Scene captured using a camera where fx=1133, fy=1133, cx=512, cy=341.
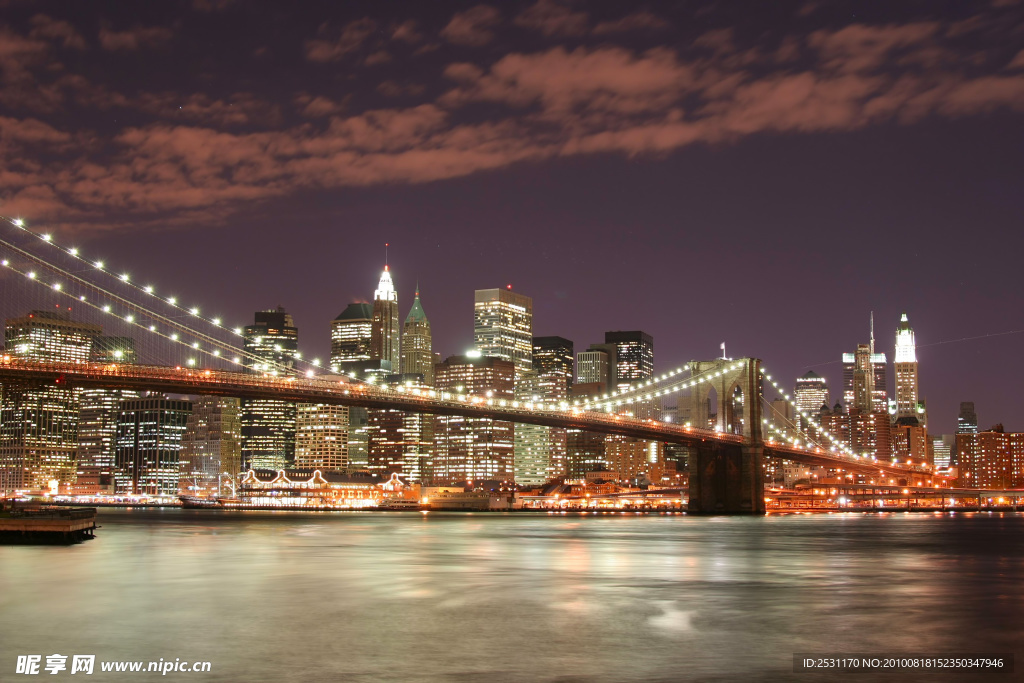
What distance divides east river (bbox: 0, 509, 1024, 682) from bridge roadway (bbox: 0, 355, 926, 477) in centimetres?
1283

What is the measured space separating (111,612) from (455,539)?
29762mm

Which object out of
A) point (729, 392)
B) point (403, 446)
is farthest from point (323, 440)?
point (729, 392)

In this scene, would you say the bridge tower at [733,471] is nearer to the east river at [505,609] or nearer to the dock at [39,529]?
the east river at [505,609]

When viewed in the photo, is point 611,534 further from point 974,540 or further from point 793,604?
point 793,604

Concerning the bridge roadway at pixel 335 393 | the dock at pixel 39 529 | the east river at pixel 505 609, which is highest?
the bridge roadway at pixel 335 393

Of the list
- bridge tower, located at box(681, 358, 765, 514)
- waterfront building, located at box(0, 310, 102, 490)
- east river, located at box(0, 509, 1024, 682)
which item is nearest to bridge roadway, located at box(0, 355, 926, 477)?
bridge tower, located at box(681, 358, 765, 514)

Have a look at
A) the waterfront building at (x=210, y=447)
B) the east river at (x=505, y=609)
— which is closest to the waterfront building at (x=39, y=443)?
the waterfront building at (x=210, y=447)

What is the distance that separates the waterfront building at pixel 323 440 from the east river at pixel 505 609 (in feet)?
495

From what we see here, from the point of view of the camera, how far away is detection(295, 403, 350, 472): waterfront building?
638 feet

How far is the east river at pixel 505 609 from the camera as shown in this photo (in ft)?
57.9

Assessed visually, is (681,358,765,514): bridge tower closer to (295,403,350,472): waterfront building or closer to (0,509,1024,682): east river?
(0,509,1024,682): east river

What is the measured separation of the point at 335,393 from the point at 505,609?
44.2m

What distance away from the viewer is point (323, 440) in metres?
196

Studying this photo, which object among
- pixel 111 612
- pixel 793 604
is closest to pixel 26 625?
pixel 111 612
